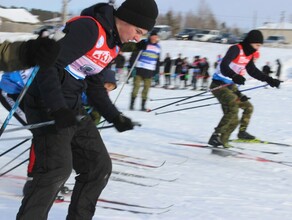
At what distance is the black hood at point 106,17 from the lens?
8.12 feet

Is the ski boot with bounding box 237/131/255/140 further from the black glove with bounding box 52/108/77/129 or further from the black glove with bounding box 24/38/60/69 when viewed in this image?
the black glove with bounding box 24/38/60/69

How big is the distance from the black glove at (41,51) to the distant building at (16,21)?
169ft

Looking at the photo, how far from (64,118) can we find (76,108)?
1.20 feet

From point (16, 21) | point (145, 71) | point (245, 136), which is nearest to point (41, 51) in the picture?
point (245, 136)

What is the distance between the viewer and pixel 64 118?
2.22m

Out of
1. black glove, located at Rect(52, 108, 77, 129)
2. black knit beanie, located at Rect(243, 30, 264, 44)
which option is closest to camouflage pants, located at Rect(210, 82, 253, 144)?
black knit beanie, located at Rect(243, 30, 264, 44)

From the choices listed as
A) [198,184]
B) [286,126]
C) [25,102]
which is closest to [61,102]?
[25,102]

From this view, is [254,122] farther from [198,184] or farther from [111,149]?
[198,184]

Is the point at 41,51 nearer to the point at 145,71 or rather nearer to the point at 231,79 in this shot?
the point at 231,79

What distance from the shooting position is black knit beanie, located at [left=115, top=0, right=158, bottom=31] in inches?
99.2

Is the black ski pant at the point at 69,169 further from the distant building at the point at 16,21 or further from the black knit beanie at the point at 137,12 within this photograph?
the distant building at the point at 16,21

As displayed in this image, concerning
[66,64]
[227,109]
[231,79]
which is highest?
[66,64]

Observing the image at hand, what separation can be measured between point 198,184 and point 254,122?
15.7 feet

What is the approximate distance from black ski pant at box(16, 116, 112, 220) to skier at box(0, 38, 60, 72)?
1.76ft
